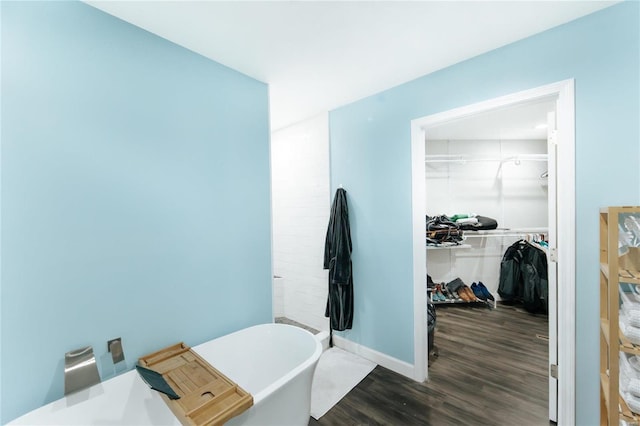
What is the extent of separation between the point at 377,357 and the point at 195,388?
1.71 meters

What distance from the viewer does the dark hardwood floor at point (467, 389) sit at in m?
1.77

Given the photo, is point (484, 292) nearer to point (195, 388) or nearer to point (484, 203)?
point (484, 203)

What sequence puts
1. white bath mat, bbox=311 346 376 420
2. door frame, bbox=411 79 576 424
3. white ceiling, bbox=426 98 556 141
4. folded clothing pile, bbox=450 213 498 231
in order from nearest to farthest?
1. door frame, bbox=411 79 576 424
2. white bath mat, bbox=311 346 376 420
3. white ceiling, bbox=426 98 556 141
4. folded clothing pile, bbox=450 213 498 231

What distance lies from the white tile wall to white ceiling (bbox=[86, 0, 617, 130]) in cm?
100

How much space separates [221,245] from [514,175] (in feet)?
14.2

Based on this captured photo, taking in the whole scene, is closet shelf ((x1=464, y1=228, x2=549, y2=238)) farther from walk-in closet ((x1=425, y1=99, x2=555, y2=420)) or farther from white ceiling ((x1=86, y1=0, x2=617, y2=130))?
white ceiling ((x1=86, y1=0, x2=617, y2=130))

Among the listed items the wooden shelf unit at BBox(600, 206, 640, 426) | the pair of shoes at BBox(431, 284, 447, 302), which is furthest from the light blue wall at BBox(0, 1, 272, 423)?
the pair of shoes at BBox(431, 284, 447, 302)

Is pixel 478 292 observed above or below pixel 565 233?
below

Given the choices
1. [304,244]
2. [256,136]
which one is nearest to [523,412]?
[304,244]

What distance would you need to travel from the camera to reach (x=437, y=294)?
3811 millimetres

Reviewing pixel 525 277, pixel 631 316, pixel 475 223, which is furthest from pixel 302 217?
pixel 525 277

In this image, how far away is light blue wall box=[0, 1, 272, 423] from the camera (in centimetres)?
115

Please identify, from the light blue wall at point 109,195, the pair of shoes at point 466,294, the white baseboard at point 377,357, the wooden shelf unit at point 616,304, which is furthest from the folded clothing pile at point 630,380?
the pair of shoes at point 466,294

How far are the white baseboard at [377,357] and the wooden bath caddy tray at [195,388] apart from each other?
1.57m
